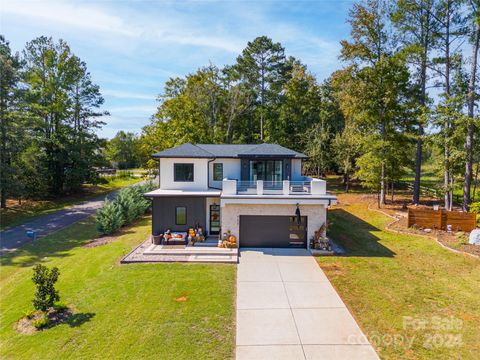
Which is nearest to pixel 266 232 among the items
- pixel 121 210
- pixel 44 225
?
pixel 121 210

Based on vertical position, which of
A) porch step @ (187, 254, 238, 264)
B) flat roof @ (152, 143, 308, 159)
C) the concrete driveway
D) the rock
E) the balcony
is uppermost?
flat roof @ (152, 143, 308, 159)

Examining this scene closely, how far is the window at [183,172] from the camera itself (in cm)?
1805

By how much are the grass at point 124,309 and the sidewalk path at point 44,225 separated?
9.48 feet

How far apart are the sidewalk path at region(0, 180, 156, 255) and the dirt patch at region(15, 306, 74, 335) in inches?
385

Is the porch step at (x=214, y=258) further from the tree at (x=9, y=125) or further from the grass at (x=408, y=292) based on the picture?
the tree at (x=9, y=125)

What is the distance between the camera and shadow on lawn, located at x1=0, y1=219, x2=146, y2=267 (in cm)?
1537

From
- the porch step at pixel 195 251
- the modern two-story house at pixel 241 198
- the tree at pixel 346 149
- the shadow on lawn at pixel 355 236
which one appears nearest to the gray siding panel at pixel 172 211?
the modern two-story house at pixel 241 198

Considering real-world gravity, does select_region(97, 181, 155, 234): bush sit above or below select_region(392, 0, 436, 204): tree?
below

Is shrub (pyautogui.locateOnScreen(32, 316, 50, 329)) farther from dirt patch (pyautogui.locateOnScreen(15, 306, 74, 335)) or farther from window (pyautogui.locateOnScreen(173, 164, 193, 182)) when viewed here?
window (pyautogui.locateOnScreen(173, 164, 193, 182))

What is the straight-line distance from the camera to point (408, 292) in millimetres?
10906

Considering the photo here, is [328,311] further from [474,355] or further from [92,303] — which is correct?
[92,303]

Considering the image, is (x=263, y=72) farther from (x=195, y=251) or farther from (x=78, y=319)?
(x=78, y=319)

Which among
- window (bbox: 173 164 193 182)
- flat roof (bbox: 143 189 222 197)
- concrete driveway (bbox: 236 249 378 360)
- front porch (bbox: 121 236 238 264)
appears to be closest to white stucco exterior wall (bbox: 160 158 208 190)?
window (bbox: 173 164 193 182)

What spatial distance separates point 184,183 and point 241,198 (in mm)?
4557
